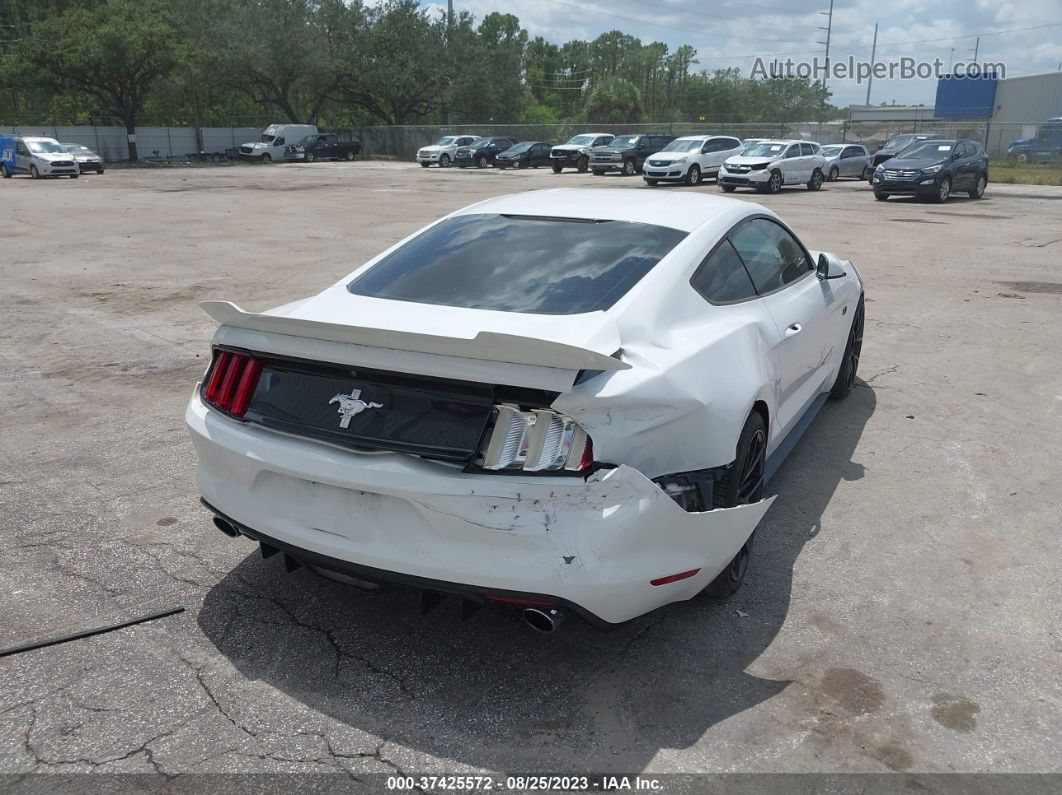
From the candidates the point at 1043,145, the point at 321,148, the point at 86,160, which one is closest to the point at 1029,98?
the point at 1043,145

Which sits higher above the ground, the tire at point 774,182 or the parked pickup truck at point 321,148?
the parked pickup truck at point 321,148

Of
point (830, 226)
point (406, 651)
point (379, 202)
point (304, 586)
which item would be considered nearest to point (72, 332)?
point (304, 586)

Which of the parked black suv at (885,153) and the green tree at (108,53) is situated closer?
the parked black suv at (885,153)

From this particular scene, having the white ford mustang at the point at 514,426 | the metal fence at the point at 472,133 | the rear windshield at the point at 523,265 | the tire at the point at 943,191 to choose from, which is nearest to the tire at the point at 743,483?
the white ford mustang at the point at 514,426

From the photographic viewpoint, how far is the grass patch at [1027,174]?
3241 centimetres

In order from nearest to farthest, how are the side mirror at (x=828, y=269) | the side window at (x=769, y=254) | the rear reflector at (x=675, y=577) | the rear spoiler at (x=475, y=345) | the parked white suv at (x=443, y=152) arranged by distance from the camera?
the rear spoiler at (x=475, y=345), the rear reflector at (x=675, y=577), the side window at (x=769, y=254), the side mirror at (x=828, y=269), the parked white suv at (x=443, y=152)

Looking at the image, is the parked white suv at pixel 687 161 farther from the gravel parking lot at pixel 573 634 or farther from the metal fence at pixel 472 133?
the gravel parking lot at pixel 573 634

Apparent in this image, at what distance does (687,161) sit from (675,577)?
29869 millimetres

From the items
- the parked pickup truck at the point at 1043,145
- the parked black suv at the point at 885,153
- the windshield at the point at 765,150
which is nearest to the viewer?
the windshield at the point at 765,150

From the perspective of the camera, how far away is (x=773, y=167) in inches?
1118

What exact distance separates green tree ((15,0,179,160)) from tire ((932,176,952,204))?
47716mm

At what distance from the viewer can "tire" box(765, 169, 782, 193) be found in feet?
Answer: 93.5

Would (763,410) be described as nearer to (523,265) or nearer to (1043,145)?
(523,265)

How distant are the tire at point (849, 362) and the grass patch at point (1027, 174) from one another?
3070cm
